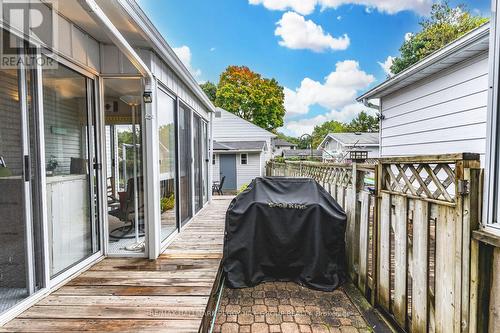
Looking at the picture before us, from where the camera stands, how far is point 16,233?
6.81 feet

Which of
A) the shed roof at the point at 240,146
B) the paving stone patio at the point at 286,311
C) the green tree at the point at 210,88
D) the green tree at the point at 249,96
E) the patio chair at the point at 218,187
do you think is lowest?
the paving stone patio at the point at 286,311

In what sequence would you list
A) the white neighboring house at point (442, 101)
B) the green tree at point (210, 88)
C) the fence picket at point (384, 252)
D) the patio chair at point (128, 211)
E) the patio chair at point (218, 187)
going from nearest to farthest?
the fence picket at point (384, 252)
the white neighboring house at point (442, 101)
the patio chair at point (128, 211)
the patio chair at point (218, 187)
the green tree at point (210, 88)

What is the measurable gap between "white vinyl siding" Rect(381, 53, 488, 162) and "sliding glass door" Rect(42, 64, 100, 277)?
15.3 feet

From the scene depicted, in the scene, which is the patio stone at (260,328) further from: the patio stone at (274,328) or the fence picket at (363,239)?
the fence picket at (363,239)

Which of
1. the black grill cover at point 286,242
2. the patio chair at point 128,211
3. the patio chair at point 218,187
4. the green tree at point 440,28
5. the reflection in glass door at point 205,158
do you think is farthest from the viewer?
the green tree at point 440,28

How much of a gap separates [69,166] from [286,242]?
7.68 ft

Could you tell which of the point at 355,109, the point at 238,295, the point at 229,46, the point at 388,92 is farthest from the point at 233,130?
the point at 355,109

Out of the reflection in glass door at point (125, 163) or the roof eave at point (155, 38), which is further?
the reflection in glass door at point (125, 163)

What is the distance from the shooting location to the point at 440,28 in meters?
16.3

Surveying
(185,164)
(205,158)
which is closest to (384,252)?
(185,164)

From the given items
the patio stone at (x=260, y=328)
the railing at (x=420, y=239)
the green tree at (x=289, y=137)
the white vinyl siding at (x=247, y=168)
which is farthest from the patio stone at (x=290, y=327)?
the green tree at (x=289, y=137)

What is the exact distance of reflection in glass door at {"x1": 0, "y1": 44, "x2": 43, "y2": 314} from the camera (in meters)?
2.01

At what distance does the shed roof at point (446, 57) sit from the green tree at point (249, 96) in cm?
2327

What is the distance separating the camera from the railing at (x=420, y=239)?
5.19 feet
